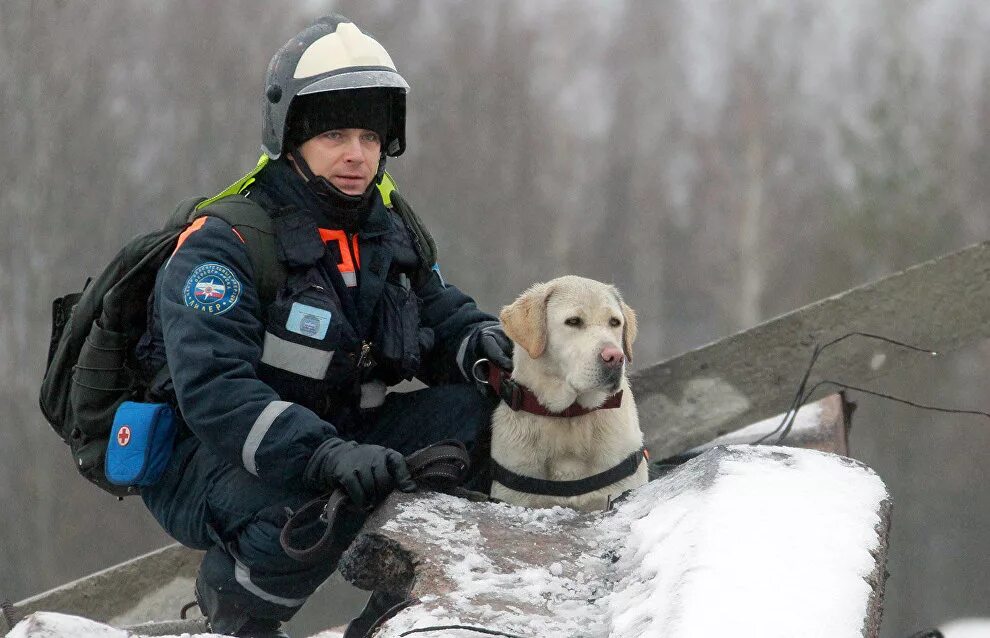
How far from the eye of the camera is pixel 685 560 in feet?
7.93

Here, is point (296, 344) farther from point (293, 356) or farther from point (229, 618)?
point (229, 618)

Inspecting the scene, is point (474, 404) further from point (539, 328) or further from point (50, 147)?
point (50, 147)

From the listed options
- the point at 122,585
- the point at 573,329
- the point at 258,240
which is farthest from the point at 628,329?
the point at 122,585

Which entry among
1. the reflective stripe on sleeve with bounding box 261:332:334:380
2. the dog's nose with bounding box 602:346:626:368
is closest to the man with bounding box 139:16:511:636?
the reflective stripe on sleeve with bounding box 261:332:334:380

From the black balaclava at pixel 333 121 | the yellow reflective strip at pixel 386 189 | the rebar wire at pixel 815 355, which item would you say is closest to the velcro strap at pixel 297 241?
the black balaclava at pixel 333 121

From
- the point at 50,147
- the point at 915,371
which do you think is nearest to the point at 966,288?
the point at 50,147

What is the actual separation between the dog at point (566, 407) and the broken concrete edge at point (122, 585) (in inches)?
76.9

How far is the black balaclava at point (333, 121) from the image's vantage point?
12.0 ft

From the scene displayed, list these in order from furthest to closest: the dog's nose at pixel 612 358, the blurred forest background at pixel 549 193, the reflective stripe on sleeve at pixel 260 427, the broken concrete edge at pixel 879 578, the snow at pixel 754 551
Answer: the blurred forest background at pixel 549 193
the dog's nose at pixel 612 358
the reflective stripe on sleeve at pixel 260 427
the broken concrete edge at pixel 879 578
the snow at pixel 754 551

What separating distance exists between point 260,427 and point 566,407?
123 cm

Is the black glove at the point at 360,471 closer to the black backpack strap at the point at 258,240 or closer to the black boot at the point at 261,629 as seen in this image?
the black backpack strap at the point at 258,240

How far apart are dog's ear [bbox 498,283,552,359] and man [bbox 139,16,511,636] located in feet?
1.17

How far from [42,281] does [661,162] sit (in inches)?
606

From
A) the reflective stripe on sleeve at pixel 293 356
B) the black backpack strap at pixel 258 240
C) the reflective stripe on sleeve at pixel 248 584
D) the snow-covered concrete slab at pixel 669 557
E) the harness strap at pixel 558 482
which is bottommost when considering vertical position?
the reflective stripe on sleeve at pixel 248 584
